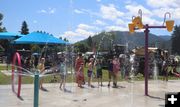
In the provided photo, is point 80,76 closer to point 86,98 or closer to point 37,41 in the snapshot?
point 86,98

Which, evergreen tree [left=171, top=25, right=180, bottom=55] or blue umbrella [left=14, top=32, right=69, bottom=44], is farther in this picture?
evergreen tree [left=171, top=25, right=180, bottom=55]

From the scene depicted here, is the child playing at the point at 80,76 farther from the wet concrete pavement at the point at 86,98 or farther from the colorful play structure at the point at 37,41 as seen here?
the colorful play structure at the point at 37,41

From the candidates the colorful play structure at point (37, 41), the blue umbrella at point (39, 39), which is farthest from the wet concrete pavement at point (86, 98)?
the blue umbrella at point (39, 39)


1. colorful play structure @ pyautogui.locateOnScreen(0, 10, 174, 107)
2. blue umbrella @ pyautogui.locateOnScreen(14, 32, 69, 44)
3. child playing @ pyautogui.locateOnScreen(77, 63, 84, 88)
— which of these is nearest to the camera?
colorful play structure @ pyautogui.locateOnScreen(0, 10, 174, 107)

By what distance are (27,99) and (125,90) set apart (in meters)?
5.24

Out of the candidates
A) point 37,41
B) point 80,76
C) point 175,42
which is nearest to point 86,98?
point 80,76

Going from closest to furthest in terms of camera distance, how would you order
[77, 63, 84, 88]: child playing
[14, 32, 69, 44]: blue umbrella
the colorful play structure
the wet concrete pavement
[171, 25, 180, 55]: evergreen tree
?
1. the colorful play structure
2. the wet concrete pavement
3. [77, 63, 84, 88]: child playing
4. [14, 32, 69, 44]: blue umbrella
5. [171, 25, 180, 55]: evergreen tree

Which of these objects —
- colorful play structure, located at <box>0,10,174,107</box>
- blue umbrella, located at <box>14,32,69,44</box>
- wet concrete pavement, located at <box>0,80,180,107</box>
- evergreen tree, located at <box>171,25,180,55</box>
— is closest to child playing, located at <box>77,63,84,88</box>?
wet concrete pavement, located at <box>0,80,180,107</box>

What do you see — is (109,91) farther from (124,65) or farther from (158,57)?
(158,57)

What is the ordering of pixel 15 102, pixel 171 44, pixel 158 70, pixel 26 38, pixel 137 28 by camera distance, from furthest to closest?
pixel 171 44 < pixel 158 70 < pixel 26 38 < pixel 137 28 < pixel 15 102

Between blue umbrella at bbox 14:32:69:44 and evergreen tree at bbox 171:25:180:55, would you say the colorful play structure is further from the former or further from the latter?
evergreen tree at bbox 171:25:180:55

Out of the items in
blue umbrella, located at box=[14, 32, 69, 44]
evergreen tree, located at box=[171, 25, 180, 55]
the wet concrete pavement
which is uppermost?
evergreen tree, located at box=[171, 25, 180, 55]

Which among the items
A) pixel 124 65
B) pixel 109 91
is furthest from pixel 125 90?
pixel 124 65

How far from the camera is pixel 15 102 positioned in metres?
13.5
